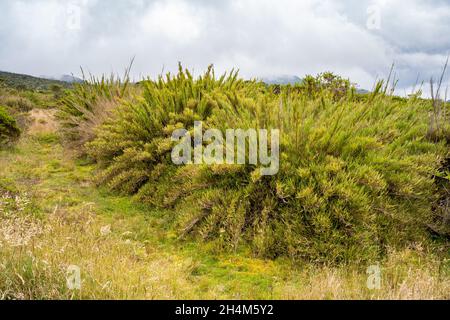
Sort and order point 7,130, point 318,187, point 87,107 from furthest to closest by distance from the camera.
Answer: point 87,107
point 7,130
point 318,187

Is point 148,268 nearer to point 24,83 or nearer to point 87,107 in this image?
point 87,107

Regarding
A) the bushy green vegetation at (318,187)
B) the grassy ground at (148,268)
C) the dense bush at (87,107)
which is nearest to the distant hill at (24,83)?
the dense bush at (87,107)

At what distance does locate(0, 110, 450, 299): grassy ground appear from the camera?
3.04m

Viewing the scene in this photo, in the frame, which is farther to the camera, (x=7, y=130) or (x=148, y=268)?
(x=7, y=130)

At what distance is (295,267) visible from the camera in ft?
12.9

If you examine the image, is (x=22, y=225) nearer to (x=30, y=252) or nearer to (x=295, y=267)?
(x=30, y=252)

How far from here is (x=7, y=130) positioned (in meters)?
10.1

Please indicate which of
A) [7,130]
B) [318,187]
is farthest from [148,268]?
[7,130]

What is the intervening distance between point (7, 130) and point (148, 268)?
8337 millimetres

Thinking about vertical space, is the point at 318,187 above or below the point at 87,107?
below

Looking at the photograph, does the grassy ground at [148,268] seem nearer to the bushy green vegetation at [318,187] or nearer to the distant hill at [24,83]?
the bushy green vegetation at [318,187]

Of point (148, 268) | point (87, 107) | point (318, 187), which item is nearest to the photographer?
point (148, 268)

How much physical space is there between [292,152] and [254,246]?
48.8 inches
